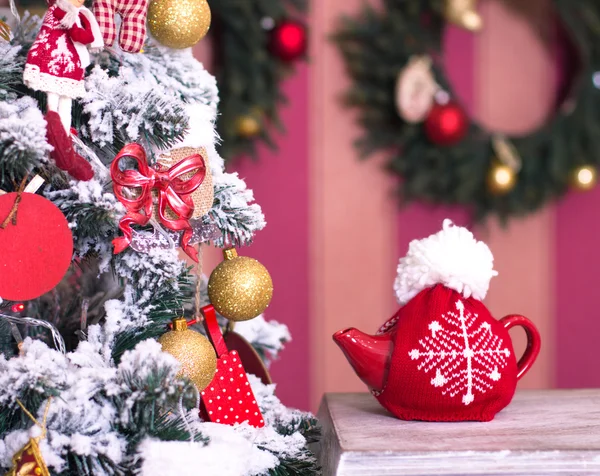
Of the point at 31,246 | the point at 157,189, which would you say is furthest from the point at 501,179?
the point at 31,246

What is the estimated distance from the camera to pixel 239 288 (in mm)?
677

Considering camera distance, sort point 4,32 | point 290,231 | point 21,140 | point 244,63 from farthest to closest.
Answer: point 290,231
point 244,63
point 4,32
point 21,140

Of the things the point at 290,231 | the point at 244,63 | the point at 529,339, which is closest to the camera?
the point at 529,339

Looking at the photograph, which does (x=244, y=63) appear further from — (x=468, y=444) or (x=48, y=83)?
(x=468, y=444)

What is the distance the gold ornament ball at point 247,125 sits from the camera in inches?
64.0

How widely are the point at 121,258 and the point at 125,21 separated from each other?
0.72ft

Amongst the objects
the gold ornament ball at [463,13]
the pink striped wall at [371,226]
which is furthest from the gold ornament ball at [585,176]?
the gold ornament ball at [463,13]

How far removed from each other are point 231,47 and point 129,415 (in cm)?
121

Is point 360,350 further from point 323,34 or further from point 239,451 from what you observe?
point 323,34

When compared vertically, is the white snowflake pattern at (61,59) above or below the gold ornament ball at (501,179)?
above

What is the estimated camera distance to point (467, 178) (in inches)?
67.1

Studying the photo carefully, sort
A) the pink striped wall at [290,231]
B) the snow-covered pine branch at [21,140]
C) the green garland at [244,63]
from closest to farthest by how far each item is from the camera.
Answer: the snow-covered pine branch at [21,140]
the green garland at [244,63]
the pink striped wall at [290,231]

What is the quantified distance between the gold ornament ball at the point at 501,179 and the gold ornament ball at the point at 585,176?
0.49ft

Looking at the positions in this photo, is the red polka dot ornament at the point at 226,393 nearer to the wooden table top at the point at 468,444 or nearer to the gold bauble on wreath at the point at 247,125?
the wooden table top at the point at 468,444
